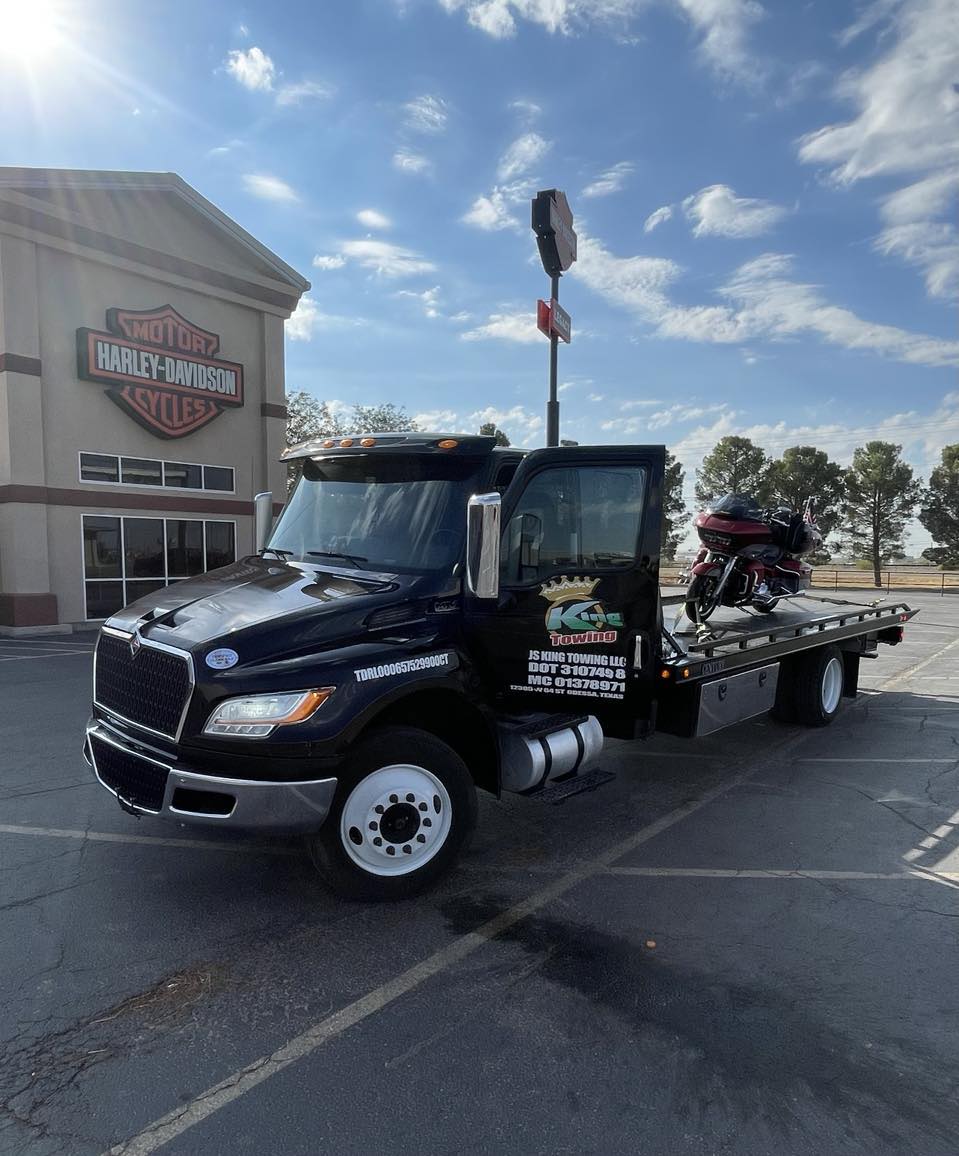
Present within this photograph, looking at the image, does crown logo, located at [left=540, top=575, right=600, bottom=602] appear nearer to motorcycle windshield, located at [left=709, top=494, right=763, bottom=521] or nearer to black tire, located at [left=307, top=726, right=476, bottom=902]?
black tire, located at [left=307, top=726, right=476, bottom=902]

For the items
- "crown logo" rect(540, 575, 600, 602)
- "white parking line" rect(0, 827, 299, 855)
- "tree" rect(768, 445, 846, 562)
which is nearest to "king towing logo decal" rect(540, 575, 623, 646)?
"crown logo" rect(540, 575, 600, 602)

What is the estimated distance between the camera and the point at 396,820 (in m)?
3.97

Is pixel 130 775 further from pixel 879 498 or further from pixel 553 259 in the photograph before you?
pixel 879 498

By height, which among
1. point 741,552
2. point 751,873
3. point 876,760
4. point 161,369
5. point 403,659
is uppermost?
point 161,369

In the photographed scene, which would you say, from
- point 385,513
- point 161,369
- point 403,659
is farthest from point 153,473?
point 403,659

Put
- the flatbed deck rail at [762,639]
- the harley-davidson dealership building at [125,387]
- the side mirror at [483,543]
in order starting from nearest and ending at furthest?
the side mirror at [483,543]
the flatbed deck rail at [762,639]
the harley-davidson dealership building at [125,387]

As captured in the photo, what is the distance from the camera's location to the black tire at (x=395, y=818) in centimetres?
382

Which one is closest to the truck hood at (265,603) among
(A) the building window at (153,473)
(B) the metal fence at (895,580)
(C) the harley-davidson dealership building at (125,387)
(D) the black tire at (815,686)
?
(D) the black tire at (815,686)

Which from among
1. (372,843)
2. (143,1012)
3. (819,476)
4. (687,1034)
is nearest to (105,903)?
(143,1012)

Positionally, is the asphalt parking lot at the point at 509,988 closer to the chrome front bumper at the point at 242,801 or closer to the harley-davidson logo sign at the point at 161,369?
the chrome front bumper at the point at 242,801

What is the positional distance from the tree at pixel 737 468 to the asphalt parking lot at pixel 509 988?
36.2 m

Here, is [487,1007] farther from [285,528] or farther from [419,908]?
[285,528]

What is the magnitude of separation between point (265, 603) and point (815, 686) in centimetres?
580

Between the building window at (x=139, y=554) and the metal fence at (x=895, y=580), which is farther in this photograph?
the metal fence at (x=895, y=580)
